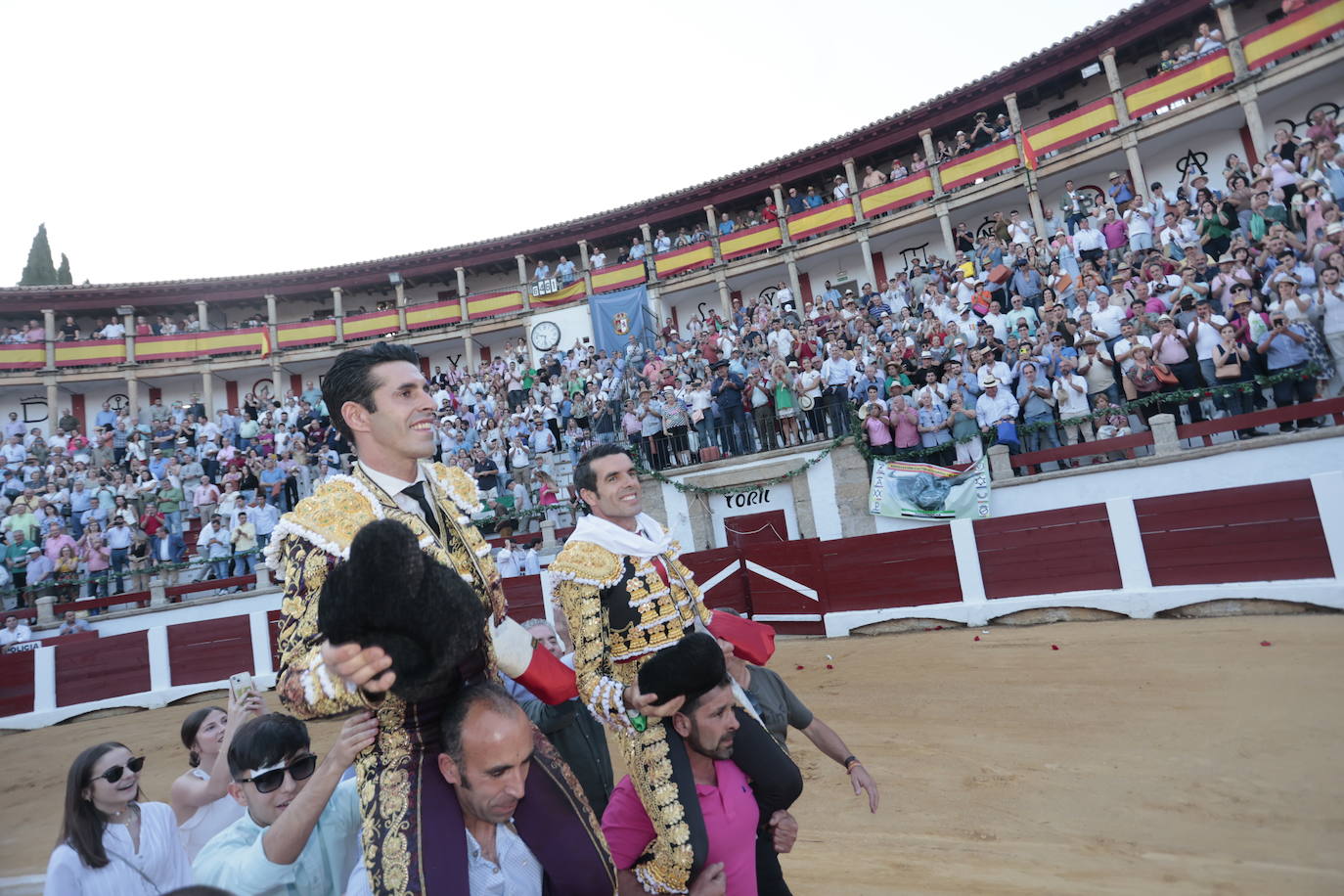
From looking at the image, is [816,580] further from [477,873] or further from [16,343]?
[16,343]

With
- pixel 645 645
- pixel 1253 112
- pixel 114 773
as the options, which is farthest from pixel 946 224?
pixel 114 773

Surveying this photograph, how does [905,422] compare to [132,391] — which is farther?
[132,391]

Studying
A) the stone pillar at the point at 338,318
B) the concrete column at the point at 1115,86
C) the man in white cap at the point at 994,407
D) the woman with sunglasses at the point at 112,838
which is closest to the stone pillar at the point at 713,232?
the concrete column at the point at 1115,86

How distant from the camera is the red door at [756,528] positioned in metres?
12.2

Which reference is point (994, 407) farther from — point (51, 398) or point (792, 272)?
point (51, 398)

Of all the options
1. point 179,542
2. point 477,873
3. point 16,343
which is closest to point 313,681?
point 477,873

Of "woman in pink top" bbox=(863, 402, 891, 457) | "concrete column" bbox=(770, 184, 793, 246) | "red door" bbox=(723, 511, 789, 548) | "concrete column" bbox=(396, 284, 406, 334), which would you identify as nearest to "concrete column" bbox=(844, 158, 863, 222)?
"concrete column" bbox=(770, 184, 793, 246)

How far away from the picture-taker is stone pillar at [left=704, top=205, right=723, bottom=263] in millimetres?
20188

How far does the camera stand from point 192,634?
A: 11.1 m

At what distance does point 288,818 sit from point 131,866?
1.38 meters

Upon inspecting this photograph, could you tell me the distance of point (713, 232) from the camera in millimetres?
20422

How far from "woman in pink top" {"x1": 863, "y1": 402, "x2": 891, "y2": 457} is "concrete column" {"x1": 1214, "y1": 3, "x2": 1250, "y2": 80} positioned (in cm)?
1101

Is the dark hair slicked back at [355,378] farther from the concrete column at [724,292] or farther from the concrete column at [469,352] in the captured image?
the concrete column at [469,352]

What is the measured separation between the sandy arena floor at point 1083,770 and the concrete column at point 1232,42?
41.5 feet
